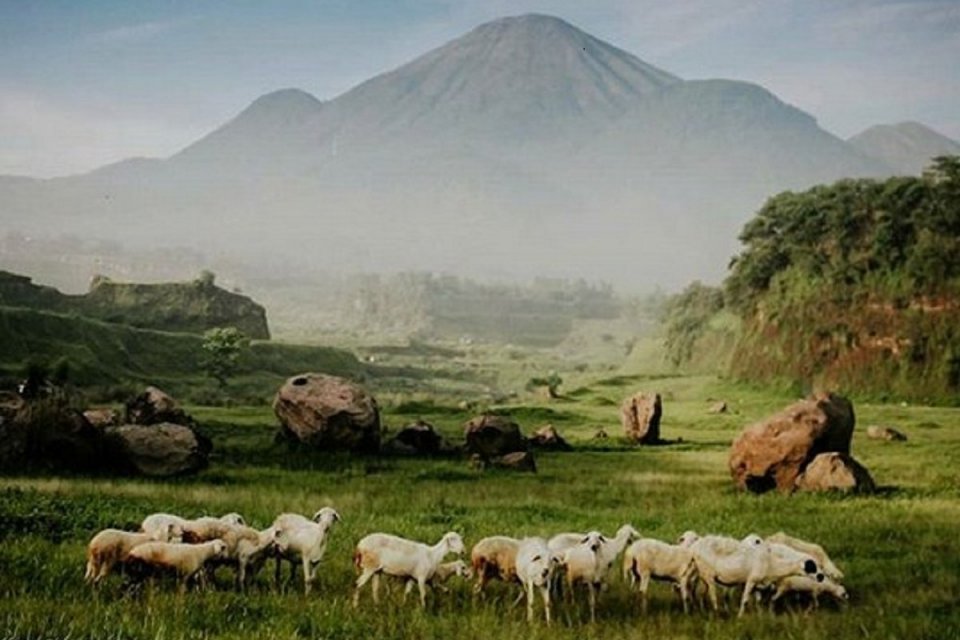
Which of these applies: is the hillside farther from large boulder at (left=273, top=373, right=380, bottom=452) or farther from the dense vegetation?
the dense vegetation

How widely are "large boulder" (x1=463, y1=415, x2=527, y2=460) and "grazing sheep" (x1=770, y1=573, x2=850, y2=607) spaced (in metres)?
33.4

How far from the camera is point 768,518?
28.0 m

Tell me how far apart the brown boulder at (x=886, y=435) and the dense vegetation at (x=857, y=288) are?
42.3 m

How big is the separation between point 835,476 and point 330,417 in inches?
1052

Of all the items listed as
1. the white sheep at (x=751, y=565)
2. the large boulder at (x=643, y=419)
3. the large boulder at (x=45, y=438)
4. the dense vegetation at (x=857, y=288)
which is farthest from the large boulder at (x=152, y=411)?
the dense vegetation at (x=857, y=288)

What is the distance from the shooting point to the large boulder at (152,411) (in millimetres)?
48750

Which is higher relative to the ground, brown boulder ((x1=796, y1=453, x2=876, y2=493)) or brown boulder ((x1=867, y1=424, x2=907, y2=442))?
brown boulder ((x1=796, y1=453, x2=876, y2=493))

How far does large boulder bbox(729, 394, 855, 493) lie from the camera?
119 feet

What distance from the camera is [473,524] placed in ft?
86.2

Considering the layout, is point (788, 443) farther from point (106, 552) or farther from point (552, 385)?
point (552, 385)

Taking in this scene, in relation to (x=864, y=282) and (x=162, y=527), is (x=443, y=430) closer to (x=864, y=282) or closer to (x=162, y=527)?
(x=162, y=527)

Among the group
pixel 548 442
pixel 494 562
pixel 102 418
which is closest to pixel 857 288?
pixel 548 442

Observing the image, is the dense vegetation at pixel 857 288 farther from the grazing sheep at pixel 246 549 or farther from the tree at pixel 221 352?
the grazing sheep at pixel 246 549

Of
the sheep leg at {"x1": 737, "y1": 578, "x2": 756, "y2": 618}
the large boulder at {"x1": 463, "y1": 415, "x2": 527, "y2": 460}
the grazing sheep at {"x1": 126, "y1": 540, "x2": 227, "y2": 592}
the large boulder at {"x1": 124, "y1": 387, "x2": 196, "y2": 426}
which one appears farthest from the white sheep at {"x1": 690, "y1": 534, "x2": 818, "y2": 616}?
the large boulder at {"x1": 124, "y1": 387, "x2": 196, "y2": 426}
